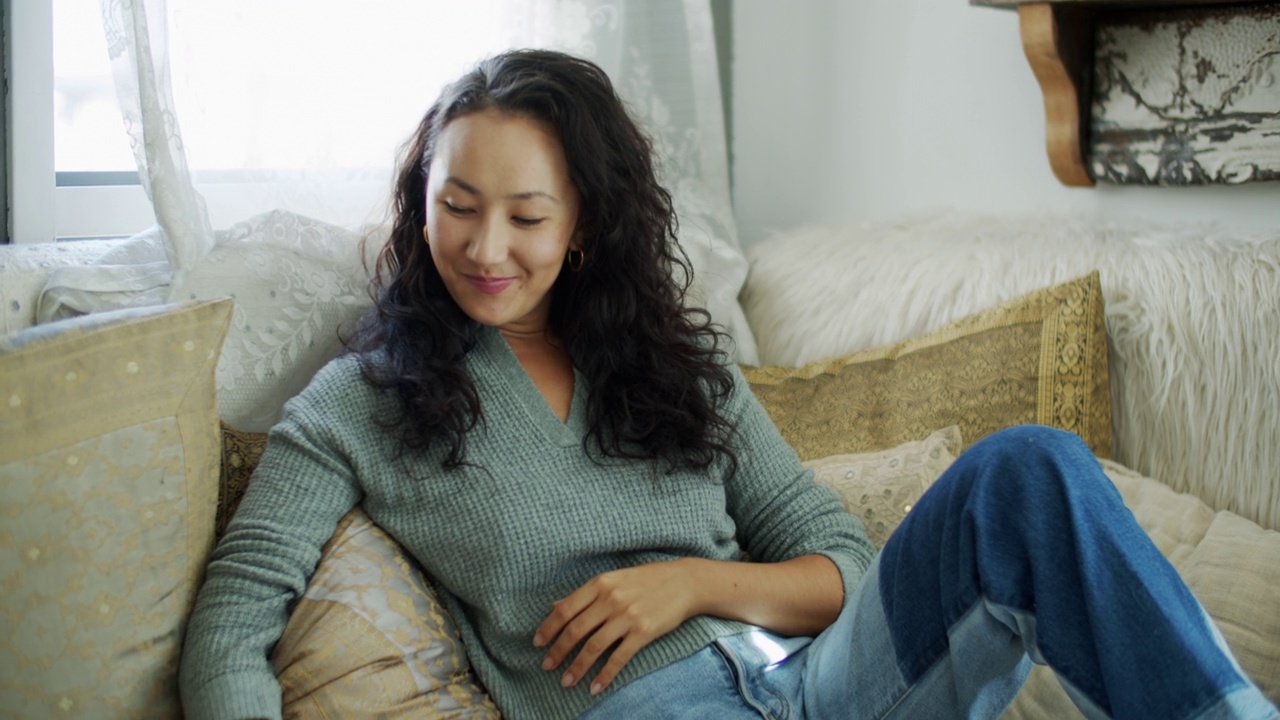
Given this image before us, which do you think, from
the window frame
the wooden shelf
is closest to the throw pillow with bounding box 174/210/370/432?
the window frame

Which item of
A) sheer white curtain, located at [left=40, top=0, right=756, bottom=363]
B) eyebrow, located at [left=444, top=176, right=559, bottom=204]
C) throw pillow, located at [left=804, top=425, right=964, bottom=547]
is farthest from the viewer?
throw pillow, located at [left=804, top=425, right=964, bottom=547]

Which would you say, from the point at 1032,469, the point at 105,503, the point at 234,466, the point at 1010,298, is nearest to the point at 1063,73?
the point at 1010,298

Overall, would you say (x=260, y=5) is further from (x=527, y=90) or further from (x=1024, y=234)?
(x=1024, y=234)

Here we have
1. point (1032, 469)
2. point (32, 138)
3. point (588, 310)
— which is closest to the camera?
point (1032, 469)

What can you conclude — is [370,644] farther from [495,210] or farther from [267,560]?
[495,210]

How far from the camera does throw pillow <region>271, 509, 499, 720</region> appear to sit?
109 centimetres

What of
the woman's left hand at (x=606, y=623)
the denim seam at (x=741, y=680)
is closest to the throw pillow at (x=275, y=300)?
the woman's left hand at (x=606, y=623)

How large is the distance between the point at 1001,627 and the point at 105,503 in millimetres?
798

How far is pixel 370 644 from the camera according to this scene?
112 cm

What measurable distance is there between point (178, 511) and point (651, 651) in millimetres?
482

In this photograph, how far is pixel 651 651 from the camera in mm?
1188

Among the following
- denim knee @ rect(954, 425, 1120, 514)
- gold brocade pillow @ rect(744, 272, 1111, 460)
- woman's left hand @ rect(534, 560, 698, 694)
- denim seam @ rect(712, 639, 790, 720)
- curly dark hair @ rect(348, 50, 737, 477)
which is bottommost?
denim seam @ rect(712, 639, 790, 720)

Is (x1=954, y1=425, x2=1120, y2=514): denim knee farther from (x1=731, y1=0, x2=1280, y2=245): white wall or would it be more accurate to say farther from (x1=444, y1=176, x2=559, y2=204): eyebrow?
(x1=731, y1=0, x2=1280, y2=245): white wall

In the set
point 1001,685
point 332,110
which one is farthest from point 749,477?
point 332,110
